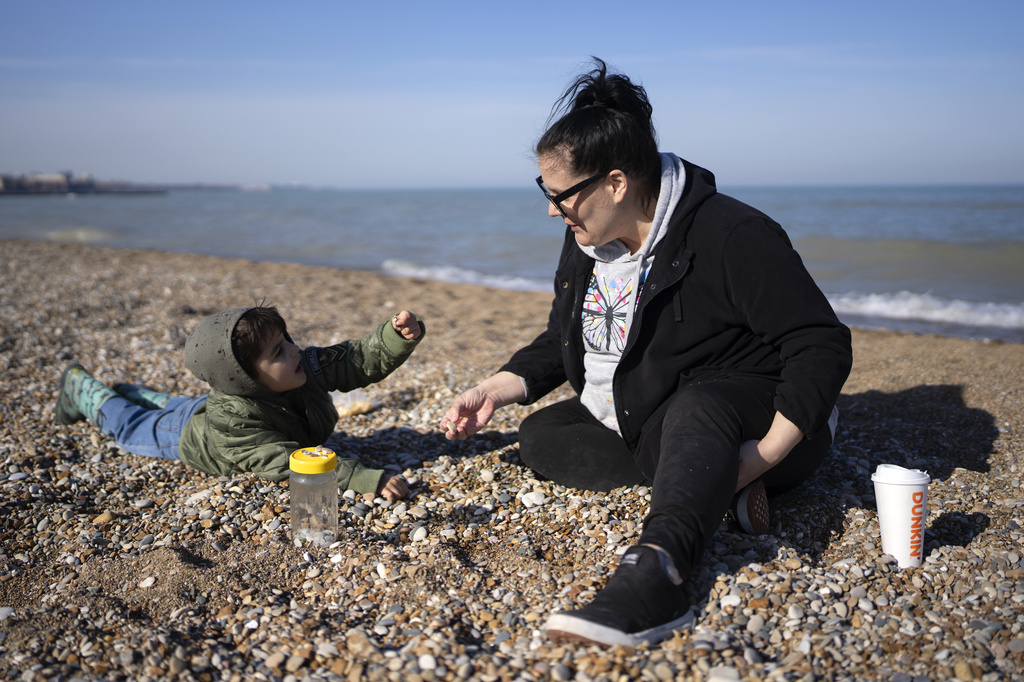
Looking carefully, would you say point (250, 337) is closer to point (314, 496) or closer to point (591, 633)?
point (314, 496)

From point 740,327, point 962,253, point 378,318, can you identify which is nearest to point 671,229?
point 740,327

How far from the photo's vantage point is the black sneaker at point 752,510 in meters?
2.99

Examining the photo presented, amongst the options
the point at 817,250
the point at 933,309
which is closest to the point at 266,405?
the point at 933,309

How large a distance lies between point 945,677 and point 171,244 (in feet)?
75.8

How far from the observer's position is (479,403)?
365 centimetres

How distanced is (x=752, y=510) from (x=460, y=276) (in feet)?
41.3

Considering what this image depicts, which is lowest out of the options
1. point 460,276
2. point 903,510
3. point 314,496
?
point 314,496

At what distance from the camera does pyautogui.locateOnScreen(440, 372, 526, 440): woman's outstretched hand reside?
11.5 ft

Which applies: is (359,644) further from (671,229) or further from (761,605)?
(671,229)

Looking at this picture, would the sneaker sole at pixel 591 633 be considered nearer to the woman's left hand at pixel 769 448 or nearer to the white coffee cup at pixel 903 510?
the woman's left hand at pixel 769 448

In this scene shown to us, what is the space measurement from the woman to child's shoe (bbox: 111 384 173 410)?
8.30 ft

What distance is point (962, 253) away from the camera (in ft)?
49.1

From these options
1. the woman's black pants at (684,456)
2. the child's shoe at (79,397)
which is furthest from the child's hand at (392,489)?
the child's shoe at (79,397)

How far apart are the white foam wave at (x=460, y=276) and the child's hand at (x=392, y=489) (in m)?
9.46
